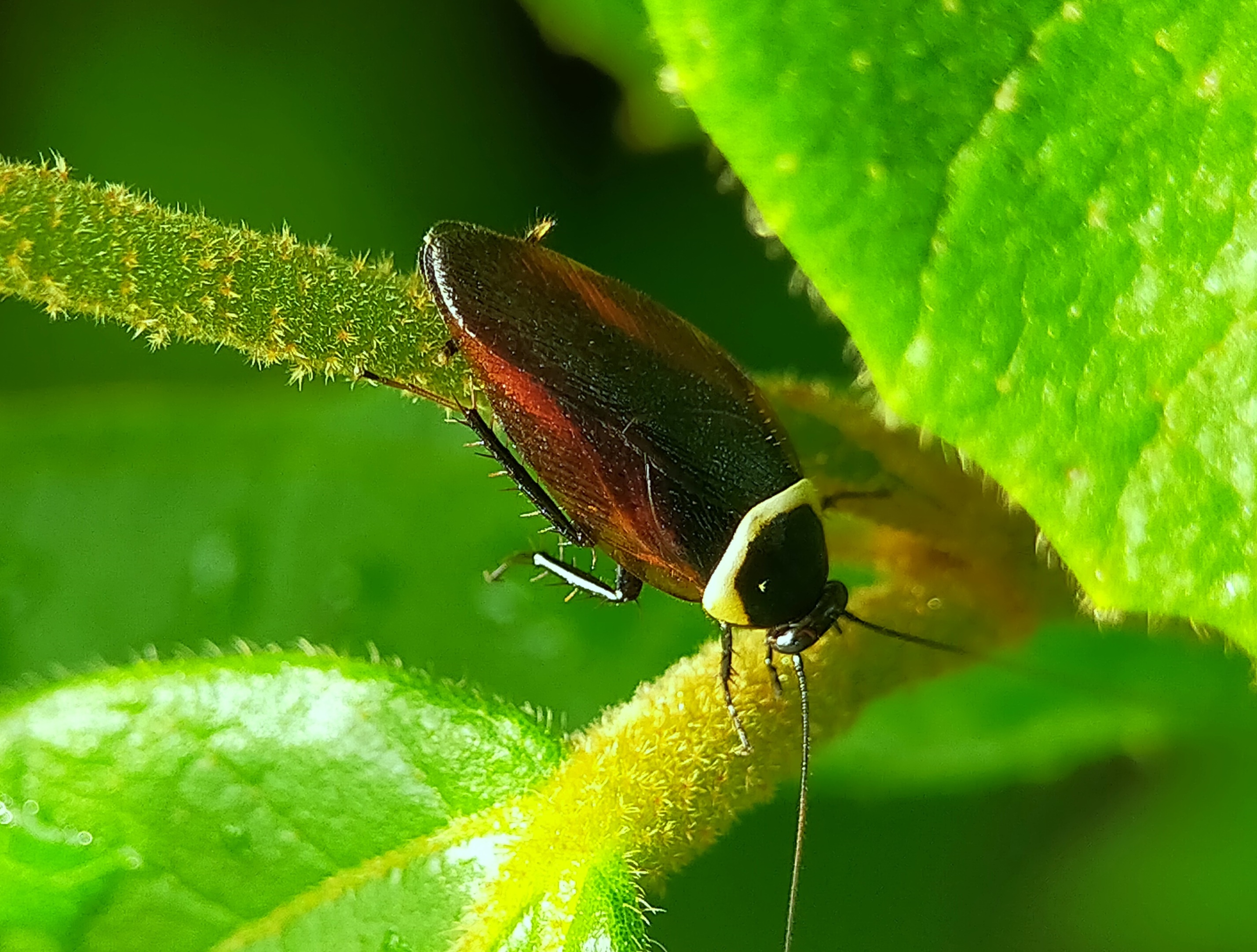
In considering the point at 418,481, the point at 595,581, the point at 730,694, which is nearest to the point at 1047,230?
the point at 730,694

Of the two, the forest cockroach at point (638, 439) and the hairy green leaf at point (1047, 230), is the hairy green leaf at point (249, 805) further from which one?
the hairy green leaf at point (1047, 230)

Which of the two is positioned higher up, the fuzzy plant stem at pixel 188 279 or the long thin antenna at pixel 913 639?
the fuzzy plant stem at pixel 188 279

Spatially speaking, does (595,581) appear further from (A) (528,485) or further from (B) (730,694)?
(B) (730,694)

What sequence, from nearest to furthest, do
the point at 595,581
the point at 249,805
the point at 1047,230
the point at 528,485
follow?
the point at 1047,230, the point at 249,805, the point at 528,485, the point at 595,581

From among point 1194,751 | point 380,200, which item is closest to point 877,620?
point 1194,751

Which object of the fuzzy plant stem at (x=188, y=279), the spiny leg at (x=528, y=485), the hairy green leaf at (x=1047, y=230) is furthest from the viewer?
the spiny leg at (x=528, y=485)

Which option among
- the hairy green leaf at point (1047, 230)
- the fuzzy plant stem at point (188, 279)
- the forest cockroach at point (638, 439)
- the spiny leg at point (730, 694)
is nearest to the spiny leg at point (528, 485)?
the forest cockroach at point (638, 439)

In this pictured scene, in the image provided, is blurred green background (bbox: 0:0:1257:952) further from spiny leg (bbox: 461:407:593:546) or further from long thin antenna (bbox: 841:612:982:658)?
long thin antenna (bbox: 841:612:982:658)
